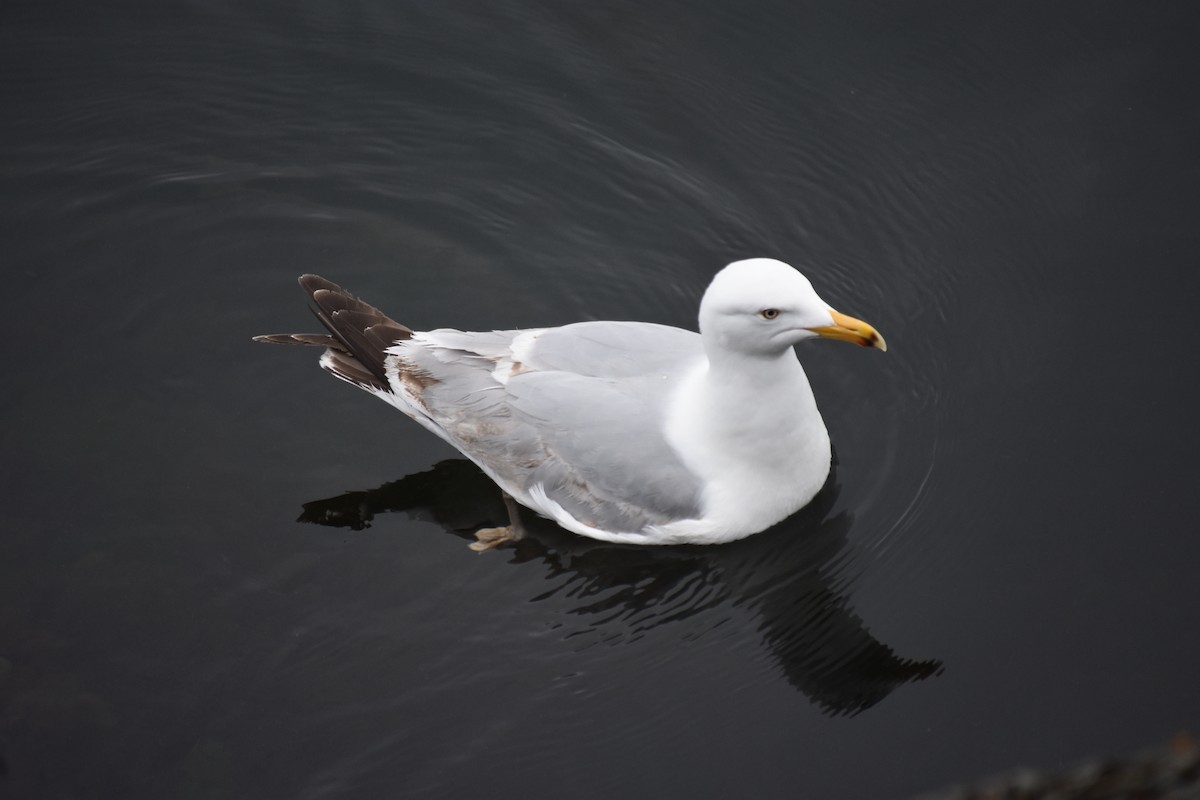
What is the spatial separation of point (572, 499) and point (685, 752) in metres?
1.41

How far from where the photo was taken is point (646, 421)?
20.6 feet

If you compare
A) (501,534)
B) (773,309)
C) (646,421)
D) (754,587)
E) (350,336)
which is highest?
(773,309)

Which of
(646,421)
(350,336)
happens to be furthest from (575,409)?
(350,336)

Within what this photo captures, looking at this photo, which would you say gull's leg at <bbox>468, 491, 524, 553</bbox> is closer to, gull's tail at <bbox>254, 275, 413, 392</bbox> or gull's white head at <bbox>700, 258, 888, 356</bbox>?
gull's tail at <bbox>254, 275, 413, 392</bbox>

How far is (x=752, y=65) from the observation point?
28.6 feet

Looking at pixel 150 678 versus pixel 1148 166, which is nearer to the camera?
pixel 150 678

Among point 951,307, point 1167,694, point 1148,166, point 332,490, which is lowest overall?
point 1167,694

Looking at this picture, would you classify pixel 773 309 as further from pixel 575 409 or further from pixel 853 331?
pixel 575 409

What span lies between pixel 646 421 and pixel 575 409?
364 mm

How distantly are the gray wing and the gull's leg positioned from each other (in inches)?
9.3

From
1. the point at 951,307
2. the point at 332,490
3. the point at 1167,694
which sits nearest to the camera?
the point at 1167,694

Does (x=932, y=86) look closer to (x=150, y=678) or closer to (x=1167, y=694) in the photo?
(x=1167, y=694)

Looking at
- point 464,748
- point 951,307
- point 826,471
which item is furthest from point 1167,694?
point 464,748

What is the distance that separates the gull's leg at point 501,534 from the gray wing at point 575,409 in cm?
24
